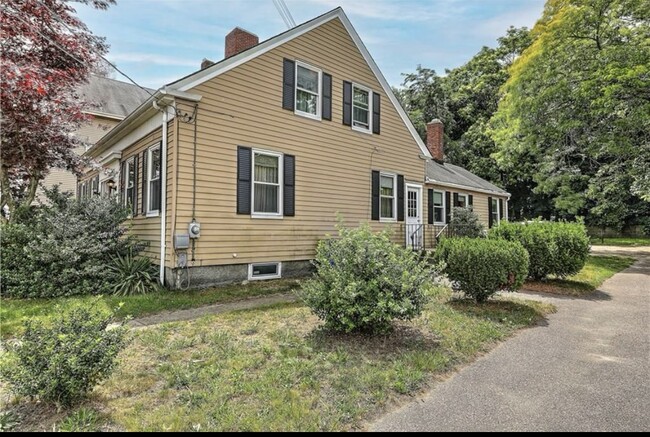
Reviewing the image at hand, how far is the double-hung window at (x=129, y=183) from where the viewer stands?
1020 cm

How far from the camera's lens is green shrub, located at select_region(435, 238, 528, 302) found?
607cm

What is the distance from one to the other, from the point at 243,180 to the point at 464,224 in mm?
9825

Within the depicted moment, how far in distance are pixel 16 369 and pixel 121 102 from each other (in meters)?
21.4

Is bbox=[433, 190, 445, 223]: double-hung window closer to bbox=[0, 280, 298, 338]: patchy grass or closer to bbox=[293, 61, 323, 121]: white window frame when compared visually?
bbox=[293, 61, 323, 121]: white window frame

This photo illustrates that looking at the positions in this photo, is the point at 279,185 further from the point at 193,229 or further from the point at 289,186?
the point at 193,229

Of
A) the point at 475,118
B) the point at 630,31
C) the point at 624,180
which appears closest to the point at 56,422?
the point at 630,31

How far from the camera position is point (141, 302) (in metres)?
6.59

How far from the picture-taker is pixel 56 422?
9.07 feet

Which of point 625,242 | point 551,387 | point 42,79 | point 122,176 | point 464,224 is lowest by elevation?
point 551,387

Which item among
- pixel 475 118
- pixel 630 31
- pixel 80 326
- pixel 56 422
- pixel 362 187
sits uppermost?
pixel 475 118

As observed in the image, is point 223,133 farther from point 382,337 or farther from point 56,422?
point 56,422

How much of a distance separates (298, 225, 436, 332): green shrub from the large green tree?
1120cm

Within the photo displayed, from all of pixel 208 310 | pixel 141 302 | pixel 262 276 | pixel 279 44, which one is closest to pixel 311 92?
pixel 279 44

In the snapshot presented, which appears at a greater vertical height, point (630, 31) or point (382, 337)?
point (630, 31)
